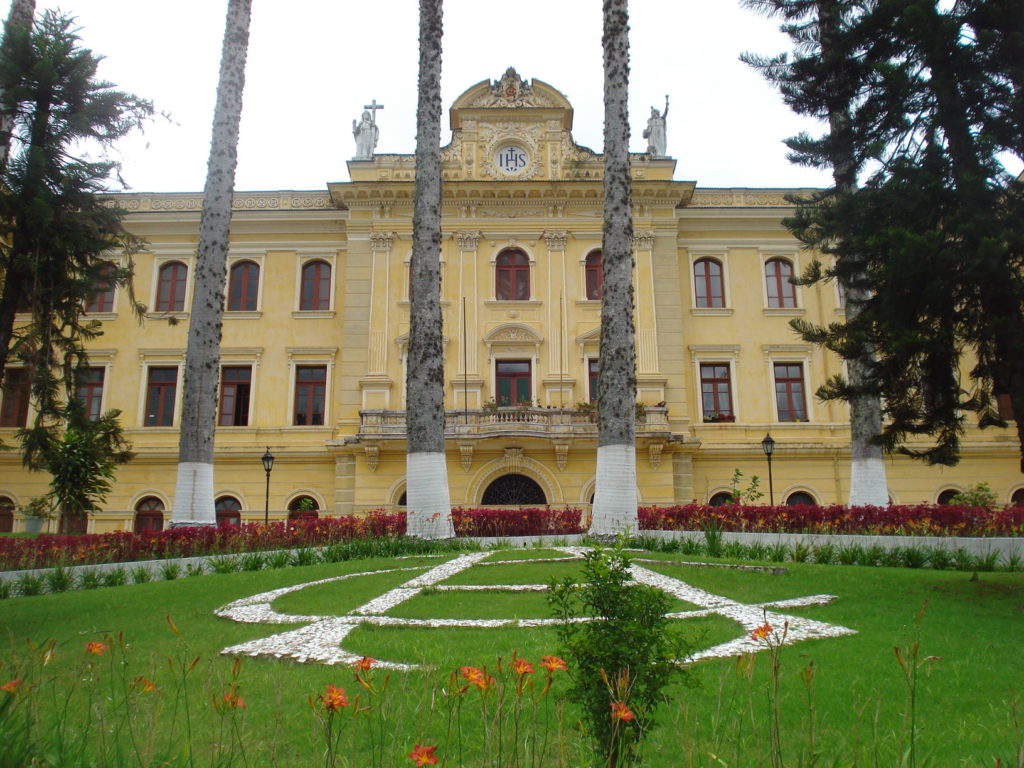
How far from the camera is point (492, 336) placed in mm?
25859

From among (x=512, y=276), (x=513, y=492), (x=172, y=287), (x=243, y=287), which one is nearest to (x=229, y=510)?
(x=243, y=287)

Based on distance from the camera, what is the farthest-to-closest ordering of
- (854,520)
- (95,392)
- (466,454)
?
(95,392) < (466,454) < (854,520)

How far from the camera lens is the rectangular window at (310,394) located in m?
26.3

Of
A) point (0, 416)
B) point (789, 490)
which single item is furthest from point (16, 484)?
point (789, 490)

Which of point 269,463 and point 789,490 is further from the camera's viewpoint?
point 789,490

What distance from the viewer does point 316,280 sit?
27562 mm

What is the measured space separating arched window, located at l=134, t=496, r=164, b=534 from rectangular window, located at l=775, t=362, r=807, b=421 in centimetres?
2195

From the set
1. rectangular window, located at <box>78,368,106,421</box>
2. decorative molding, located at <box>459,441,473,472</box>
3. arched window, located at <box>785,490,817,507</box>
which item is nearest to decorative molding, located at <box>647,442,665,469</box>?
arched window, located at <box>785,490,817,507</box>

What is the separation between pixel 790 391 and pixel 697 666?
23.8m

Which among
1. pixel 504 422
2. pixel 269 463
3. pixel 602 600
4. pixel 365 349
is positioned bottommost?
pixel 602 600

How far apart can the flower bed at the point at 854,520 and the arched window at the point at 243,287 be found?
59.2 feet

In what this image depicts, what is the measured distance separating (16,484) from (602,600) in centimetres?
2825

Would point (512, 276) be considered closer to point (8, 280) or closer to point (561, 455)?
point (561, 455)

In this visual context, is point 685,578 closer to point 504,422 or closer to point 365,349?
point 504,422
